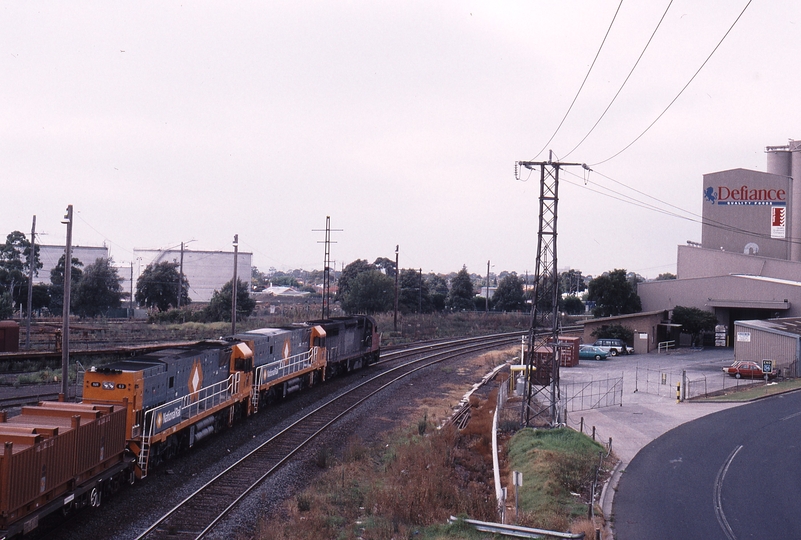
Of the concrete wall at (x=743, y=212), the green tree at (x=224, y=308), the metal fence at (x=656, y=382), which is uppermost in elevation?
the concrete wall at (x=743, y=212)

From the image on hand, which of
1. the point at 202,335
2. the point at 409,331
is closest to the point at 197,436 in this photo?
the point at 202,335

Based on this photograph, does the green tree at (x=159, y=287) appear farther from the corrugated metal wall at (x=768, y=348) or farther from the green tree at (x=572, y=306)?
the green tree at (x=572, y=306)

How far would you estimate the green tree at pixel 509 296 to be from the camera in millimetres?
112688

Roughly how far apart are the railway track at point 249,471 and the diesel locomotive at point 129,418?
202 cm

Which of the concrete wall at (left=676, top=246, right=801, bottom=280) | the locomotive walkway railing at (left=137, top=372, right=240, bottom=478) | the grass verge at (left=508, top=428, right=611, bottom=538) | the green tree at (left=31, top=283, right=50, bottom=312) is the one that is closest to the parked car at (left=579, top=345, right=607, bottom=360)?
the concrete wall at (left=676, top=246, right=801, bottom=280)

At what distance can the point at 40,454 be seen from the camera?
512 inches

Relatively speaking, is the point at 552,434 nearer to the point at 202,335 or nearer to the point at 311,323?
the point at 311,323

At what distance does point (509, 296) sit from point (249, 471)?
95999 millimetres

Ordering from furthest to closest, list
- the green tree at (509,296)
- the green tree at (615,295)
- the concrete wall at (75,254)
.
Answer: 1. the concrete wall at (75,254)
2. the green tree at (509,296)
3. the green tree at (615,295)

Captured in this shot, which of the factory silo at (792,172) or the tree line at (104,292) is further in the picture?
the factory silo at (792,172)

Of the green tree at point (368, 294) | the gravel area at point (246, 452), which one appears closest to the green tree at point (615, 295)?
the green tree at point (368, 294)

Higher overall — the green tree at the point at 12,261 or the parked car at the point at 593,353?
the green tree at the point at 12,261

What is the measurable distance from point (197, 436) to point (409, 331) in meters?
51.5

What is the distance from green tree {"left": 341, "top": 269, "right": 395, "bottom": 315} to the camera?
8431cm
